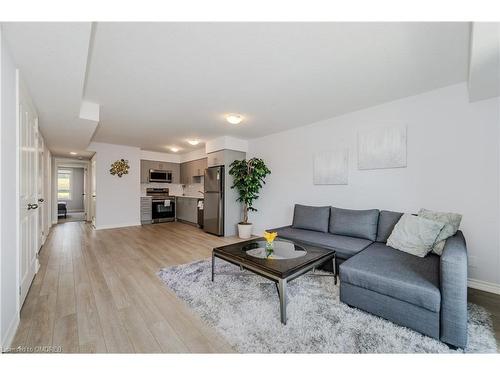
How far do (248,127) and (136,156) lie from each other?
3.82 m

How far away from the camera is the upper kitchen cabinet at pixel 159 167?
21.1ft

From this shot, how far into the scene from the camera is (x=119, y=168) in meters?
5.74

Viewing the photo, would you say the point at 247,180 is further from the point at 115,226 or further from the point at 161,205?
the point at 115,226

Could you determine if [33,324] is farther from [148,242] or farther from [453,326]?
[453,326]

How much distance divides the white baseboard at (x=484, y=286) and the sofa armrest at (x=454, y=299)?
1.40 m

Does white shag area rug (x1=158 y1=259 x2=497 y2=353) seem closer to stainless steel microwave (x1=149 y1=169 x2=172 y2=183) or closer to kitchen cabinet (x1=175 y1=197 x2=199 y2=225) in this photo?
kitchen cabinet (x1=175 y1=197 x2=199 y2=225)

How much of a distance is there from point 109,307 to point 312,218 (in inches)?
108

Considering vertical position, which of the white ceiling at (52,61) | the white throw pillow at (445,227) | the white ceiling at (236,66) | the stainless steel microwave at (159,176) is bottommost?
the white throw pillow at (445,227)

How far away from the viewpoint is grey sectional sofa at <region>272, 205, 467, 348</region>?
141cm

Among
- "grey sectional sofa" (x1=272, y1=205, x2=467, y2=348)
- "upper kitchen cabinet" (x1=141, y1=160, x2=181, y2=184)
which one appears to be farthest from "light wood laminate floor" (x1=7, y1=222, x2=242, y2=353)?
"upper kitchen cabinet" (x1=141, y1=160, x2=181, y2=184)

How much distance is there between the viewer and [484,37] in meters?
1.35

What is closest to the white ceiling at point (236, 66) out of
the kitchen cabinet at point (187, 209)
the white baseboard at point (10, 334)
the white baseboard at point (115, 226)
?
the white baseboard at point (10, 334)

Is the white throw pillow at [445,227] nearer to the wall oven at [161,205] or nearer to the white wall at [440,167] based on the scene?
the white wall at [440,167]
